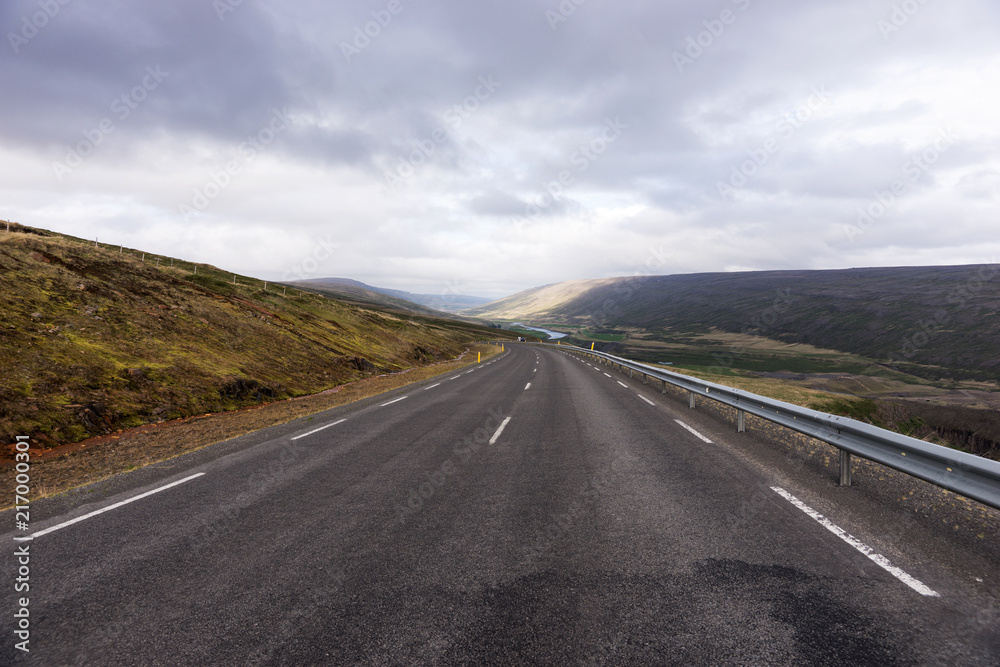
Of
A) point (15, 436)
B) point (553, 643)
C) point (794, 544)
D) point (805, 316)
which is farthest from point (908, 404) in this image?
point (805, 316)

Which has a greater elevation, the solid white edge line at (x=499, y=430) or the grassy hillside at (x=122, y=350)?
the grassy hillside at (x=122, y=350)

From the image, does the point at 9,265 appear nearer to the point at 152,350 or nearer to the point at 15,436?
the point at 152,350

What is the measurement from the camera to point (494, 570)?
3.52 meters

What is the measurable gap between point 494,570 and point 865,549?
341cm

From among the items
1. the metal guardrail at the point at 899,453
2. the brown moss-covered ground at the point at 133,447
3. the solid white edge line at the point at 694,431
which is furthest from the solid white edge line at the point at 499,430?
the brown moss-covered ground at the point at 133,447

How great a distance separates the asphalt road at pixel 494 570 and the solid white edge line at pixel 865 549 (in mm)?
24

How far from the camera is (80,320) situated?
13.7 m

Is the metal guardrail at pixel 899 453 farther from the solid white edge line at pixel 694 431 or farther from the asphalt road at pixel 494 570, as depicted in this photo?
the solid white edge line at pixel 694 431

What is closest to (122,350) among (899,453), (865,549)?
(865,549)

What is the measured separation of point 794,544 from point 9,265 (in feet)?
78.1

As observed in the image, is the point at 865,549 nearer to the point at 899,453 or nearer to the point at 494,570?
the point at 899,453

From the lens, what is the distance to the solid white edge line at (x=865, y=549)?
10.6ft

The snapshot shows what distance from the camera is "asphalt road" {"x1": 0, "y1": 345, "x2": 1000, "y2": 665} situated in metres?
2.62

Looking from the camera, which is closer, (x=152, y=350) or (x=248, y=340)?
(x=152, y=350)
